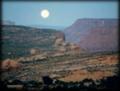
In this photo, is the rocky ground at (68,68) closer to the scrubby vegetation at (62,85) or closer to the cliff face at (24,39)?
the scrubby vegetation at (62,85)

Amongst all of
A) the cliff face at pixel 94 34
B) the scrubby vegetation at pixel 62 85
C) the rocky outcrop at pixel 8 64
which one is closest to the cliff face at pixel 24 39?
the rocky outcrop at pixel 8 64

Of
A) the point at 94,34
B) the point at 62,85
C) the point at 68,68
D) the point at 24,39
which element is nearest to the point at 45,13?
the point at 24,39

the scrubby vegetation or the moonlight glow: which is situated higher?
the moonlight glow

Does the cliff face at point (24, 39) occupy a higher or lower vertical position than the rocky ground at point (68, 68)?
higher

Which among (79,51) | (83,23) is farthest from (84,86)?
(83,23)

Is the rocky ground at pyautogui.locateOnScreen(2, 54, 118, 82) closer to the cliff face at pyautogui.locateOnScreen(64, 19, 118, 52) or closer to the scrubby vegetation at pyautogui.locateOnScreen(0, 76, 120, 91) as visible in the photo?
the scrubby vegetation at pyautogui.locateOnScreen(0, 76, 120, 91)

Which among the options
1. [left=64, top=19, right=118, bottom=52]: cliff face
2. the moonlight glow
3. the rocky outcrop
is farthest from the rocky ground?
the moonlight glow

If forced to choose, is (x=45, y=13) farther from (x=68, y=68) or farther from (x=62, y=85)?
(x=62, y=85)
